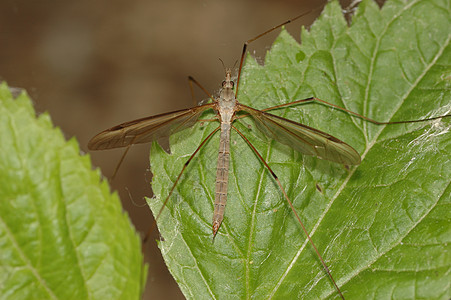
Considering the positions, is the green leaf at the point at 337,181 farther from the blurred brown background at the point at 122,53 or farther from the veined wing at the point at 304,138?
the blurred brown background at the point at 122,53

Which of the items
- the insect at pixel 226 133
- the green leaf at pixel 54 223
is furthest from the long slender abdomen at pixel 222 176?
the green leaf at pixel 54 223

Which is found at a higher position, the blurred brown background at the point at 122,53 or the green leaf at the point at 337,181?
the blurred brown background at the point at 122,53

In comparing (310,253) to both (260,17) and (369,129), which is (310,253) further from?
(260,17)

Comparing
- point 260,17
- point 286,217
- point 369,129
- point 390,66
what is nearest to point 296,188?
point 286,217

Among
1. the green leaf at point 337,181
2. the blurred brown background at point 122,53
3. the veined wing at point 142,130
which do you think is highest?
the blurred brown background at point 122,53

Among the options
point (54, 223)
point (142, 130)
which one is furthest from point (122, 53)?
point (54, 223)

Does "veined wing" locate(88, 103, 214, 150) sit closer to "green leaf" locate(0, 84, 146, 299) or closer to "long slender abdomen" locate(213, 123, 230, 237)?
"long slender abdomen" locate(213, 123, 230, 237)

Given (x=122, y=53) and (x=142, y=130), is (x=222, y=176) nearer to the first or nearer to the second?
(x=142, y=130)
